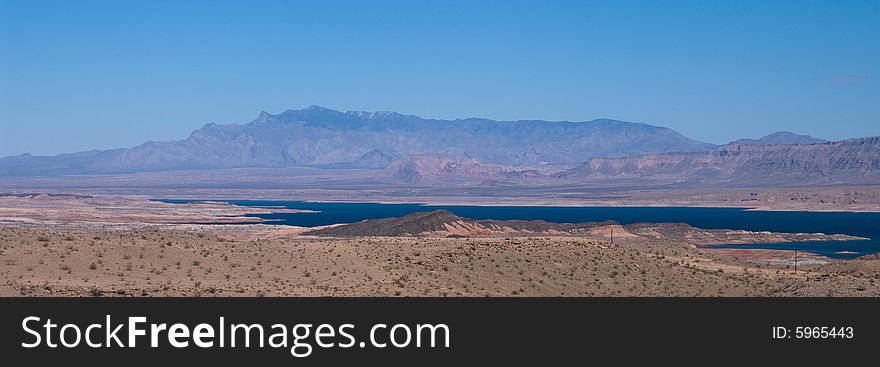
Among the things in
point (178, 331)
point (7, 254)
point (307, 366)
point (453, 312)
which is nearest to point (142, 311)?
point (178, 331)

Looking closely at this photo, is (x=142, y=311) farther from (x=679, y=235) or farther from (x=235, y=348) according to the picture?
(x=679, y=235)

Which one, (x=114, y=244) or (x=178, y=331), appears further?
(x=114, y=244)

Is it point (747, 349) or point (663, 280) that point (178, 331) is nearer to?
point (747, 349)

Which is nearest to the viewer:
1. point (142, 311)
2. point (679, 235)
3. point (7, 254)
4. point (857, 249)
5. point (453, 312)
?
point (142, 311)

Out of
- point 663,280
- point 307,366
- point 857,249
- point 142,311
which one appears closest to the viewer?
point 307,366

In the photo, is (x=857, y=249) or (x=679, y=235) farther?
(x=679, y=235)

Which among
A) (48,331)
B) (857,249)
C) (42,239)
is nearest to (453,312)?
(48,331)

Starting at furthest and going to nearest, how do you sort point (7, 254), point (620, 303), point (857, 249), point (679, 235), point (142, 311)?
point (679, 235) < point (857, 249) < point (7, 254) < point (620, 303) < point (142, 311)

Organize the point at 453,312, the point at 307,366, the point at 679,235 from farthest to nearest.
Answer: the point at 679,235 < the point at 453,312 < the point at 307,366

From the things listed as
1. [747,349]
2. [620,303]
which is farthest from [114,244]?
[747,349]
